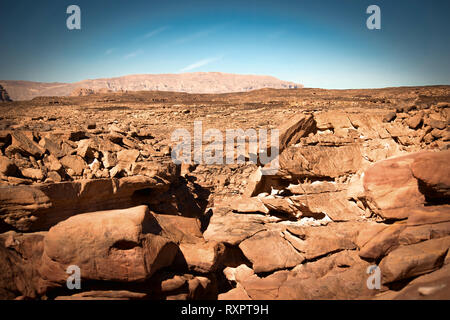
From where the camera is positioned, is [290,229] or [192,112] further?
[192,112]

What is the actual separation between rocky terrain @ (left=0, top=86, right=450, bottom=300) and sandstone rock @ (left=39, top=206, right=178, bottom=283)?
19mm

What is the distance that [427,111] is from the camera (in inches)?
280

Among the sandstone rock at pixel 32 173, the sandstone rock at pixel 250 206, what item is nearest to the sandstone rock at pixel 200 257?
the sandstone rock at pixel 250 206

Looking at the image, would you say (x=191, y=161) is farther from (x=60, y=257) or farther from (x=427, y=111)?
(x=427, y=111)

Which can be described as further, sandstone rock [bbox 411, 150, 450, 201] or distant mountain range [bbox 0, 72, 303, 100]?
distant mountain range [bbox 0, 72, 303, 100]

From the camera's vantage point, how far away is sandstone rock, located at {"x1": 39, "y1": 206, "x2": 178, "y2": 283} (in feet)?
14.1

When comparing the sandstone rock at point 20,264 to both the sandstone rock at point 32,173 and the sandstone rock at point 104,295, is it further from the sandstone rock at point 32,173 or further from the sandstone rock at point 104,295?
the sandstone rock at point 32,173

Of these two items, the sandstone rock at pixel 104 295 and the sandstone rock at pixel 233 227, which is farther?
the sandstone rock at pixel 233 227

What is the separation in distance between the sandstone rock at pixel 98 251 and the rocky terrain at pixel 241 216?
2cm

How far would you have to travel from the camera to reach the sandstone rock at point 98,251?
14.1 ft

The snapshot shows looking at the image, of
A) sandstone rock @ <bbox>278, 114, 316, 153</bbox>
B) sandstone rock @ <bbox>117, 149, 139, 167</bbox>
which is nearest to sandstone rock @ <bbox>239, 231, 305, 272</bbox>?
sandstone rock @ <bbox>278, 114, 316, 153</bbox>

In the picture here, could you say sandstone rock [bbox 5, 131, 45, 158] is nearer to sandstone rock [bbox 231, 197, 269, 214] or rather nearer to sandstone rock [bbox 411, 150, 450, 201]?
sandstone rock [bbox 231, 197, 269, 214]
